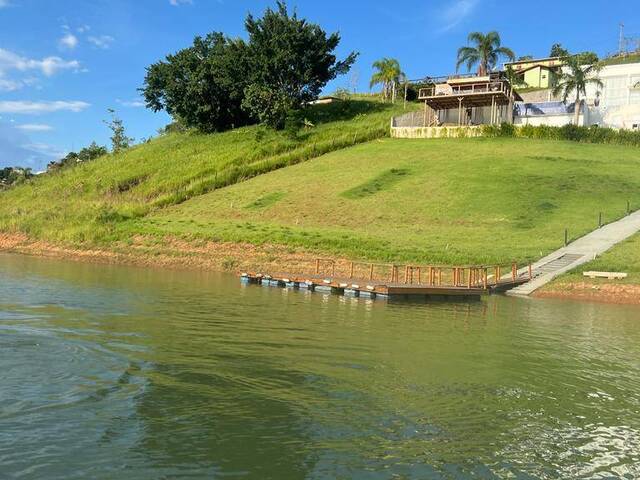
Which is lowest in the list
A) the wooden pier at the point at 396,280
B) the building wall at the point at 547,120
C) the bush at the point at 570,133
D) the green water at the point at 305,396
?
the green water at the point at 305,396

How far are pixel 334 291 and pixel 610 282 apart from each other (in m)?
13.7

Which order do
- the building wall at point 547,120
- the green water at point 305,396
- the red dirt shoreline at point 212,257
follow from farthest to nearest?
the building wall at point 547,120 < the red dirt shoreline at point 212,257 < the green water at point 305,396

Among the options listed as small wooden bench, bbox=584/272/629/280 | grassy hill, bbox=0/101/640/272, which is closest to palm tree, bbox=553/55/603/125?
grassy hill, bbox=0/101/640/272

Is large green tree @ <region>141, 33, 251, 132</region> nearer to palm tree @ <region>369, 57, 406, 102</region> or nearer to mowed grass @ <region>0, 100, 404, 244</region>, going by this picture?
mowed grass @ <region>0, 100, 404, 244</region>

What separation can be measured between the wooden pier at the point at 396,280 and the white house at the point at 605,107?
47.2 m

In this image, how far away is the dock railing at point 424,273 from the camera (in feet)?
94.7

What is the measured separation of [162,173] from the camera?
2596 inches

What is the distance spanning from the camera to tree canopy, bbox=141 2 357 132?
250 feet

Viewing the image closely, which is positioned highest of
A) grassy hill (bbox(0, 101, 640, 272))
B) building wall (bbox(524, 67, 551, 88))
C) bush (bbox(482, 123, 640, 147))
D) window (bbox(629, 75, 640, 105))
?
building wall (bbox(524, 67, 551, 88))

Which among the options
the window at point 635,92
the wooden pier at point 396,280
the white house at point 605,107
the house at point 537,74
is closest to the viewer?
the wooden pier at point 396,280

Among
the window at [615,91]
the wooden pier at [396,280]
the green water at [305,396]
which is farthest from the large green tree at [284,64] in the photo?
the green water at [305,396]

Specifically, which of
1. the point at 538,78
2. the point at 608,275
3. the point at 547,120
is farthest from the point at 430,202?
the point at 538,78

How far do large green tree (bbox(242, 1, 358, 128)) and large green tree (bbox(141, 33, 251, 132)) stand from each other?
8.17 feet

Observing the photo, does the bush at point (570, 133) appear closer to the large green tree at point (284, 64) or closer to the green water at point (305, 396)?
the large green tree at point (284, 64)
